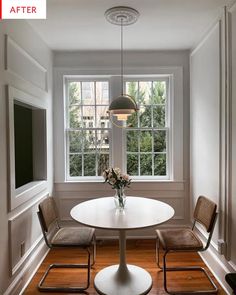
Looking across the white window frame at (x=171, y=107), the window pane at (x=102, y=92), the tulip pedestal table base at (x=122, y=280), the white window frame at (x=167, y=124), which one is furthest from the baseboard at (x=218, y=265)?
the window pane at (x=102, y=92)

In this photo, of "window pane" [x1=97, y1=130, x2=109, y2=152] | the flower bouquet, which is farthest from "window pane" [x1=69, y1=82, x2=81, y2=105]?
the flower bouquet

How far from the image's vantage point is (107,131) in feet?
11.3

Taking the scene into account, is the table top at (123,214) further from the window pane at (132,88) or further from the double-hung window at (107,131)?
the window pane at (132,88)

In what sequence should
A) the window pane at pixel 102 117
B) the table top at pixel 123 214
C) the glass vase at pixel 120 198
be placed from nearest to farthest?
the table top at pixel 123 214, the glass vase at pixel 120 198, the window pane at pixel 102 117

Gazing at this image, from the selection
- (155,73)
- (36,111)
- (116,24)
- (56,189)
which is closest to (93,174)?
(56,189)

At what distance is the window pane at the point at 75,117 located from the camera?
11.4ft

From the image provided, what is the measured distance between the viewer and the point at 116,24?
2.50 m

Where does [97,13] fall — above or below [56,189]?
above

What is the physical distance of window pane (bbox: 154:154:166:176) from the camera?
11.4ft

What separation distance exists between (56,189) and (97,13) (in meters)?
2.23

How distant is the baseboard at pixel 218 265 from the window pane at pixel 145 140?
1.51 metres

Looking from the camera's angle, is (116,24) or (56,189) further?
(56,189)

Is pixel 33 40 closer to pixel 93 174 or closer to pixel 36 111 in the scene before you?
pixel 36 111

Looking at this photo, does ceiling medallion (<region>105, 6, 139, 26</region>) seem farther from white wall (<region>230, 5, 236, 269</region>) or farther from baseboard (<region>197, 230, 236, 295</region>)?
baseboard (<region>197, 230, 236, 295</region>)
